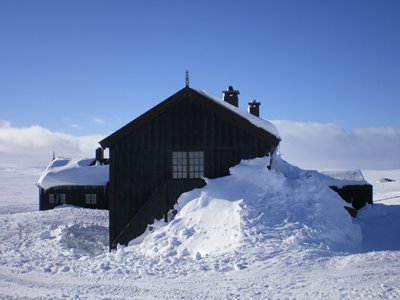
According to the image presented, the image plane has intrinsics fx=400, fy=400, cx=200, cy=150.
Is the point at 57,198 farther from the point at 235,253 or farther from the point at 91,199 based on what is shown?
the point at 235,253

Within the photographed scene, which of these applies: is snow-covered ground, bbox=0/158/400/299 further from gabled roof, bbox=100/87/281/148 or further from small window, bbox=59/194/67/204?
small window, bbox=59/194/67/204

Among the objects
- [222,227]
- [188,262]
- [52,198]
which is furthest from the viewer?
[52,198]

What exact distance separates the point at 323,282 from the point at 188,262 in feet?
15.3

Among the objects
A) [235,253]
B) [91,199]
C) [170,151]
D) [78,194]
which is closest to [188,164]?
[170,151]

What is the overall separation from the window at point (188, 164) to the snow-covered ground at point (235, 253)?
3.78 feet

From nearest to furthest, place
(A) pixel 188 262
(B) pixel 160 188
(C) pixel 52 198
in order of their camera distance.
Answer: (A) pixel 188 262
(B) pixel 160 188
(C) pixel 52 198

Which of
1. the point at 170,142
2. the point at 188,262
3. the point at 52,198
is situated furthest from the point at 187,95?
the point at 52,198

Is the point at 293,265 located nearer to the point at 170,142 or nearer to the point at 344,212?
the point at 344,212

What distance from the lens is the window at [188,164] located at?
64.6ft

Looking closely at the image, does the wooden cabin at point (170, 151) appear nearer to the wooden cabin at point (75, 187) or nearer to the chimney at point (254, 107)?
the chimney at point (254, 107)

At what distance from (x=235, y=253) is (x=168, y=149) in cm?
786

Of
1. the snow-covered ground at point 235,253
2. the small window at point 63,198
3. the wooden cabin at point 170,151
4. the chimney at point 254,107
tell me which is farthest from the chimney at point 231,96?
the small window at point 63,198

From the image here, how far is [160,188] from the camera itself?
19281mm

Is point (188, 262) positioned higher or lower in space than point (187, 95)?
lower
